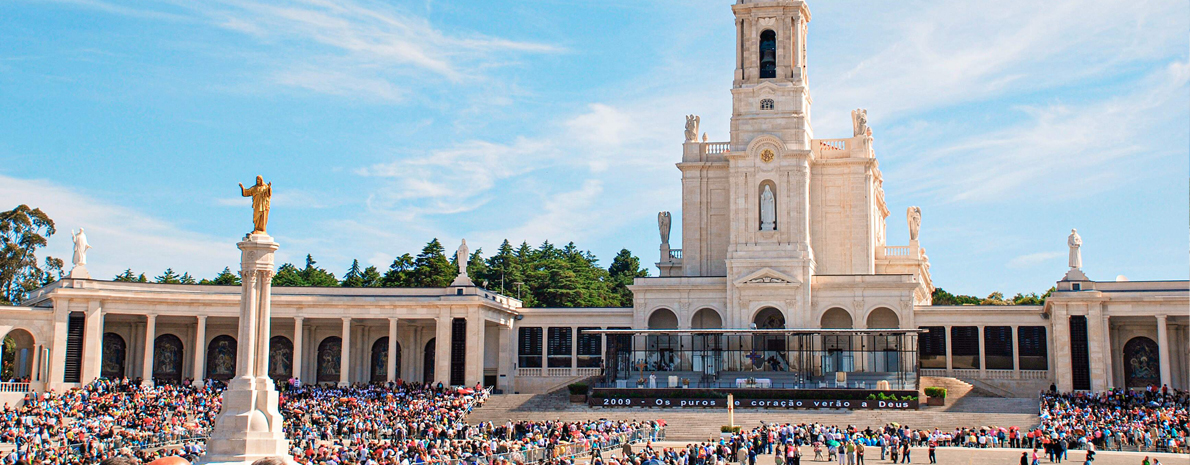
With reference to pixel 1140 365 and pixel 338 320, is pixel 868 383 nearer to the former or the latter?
pixel 1140 365

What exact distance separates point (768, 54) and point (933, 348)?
20.6 metres

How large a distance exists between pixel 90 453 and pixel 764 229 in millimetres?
41414

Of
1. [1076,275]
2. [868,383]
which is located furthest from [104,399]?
[1076,275]

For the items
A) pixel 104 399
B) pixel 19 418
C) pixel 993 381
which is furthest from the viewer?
pixel 993 381

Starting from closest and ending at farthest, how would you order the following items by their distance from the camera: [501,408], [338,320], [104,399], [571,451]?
[571,451], [104,399], [501,408], [338,320]

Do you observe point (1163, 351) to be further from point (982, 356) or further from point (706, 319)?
point (706, 319)

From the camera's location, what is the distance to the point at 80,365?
207 ft

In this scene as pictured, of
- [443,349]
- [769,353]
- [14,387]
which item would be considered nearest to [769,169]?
[769,353]

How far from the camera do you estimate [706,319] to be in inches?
2862

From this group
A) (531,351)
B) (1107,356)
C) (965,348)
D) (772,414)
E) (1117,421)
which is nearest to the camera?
(1117,421)

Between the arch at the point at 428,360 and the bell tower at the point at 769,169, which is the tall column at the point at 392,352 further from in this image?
the bell tower at the point at 769,169

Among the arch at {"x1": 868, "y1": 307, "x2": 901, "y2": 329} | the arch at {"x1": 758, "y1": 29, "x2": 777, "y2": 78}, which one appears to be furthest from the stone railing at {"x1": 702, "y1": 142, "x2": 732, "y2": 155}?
the arch at {"x1": 868, "y1": 307, "x2": 901, "y2": 329}

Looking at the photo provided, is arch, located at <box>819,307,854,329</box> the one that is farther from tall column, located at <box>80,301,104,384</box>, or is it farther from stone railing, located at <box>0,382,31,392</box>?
stone railing, located at <box>0,382,31,392</box>

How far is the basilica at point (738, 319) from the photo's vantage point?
6294cm
